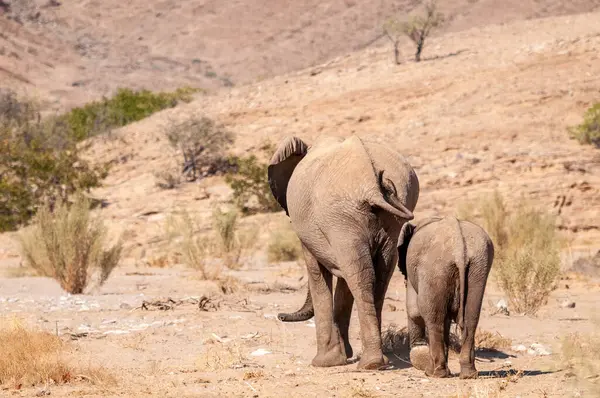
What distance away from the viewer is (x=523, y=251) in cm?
1195

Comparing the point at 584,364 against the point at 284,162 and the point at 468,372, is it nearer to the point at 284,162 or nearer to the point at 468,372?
the point at 468,372

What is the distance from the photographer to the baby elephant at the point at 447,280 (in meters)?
6.61

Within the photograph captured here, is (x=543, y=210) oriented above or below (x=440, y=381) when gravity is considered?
below

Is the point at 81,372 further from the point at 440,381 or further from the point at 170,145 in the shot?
the point at 170,145

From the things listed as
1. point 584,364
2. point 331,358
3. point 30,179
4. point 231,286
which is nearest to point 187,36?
point 30,179

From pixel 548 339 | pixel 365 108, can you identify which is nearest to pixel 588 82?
pixel 365 108

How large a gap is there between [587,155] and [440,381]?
17.1 metres

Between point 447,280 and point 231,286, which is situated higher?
point 447,280

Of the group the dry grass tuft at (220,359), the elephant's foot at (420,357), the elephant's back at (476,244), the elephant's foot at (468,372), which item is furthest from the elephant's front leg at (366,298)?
the dry grass tuft at (220,359)

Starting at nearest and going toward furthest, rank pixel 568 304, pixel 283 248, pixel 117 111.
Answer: pixel 568 304 < pixel 283 248 < pixel 117 111

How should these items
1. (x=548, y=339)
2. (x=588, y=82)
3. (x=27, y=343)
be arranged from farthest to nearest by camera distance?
(x=588, y=82)
(x=548, y=339)
(x=27, y=343)

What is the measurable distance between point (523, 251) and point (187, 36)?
77.0 meters

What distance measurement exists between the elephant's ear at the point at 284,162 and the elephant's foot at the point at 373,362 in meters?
1.78

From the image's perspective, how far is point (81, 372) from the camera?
7.36 metres
